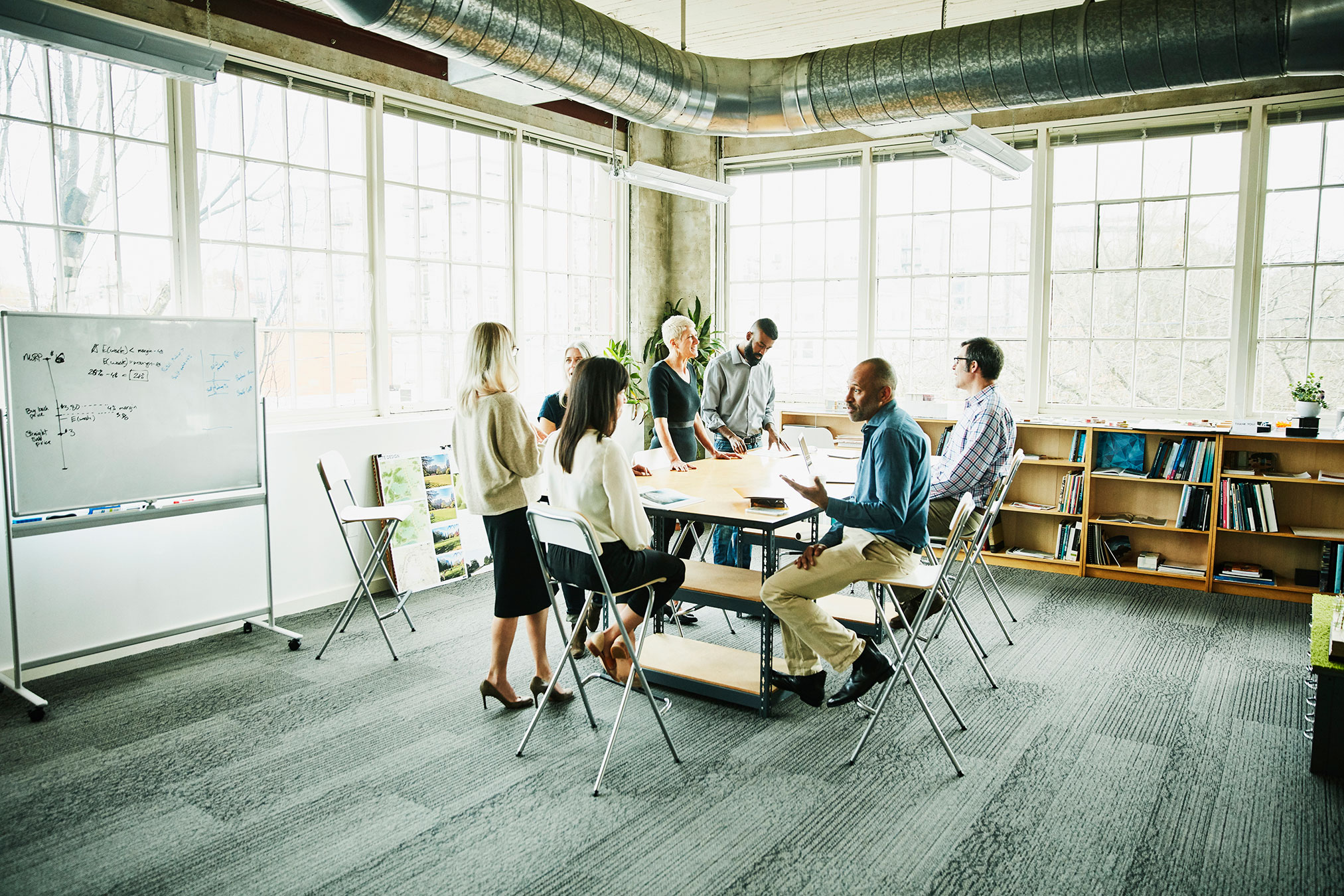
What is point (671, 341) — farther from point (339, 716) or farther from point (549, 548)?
point (339, 716)

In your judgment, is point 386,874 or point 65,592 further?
point 65,592

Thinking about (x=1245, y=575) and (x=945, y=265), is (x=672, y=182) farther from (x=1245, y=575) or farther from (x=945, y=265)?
(x=1245, y=575)

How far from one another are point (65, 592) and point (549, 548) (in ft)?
8.67

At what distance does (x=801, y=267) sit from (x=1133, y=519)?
132 inches

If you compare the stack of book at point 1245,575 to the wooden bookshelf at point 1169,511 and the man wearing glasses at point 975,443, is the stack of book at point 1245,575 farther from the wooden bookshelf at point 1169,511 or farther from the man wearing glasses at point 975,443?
the man wearing glasses at point 975,443

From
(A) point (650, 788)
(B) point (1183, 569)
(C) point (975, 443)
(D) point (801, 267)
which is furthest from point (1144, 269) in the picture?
(A) point (650, 788)

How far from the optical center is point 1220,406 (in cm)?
630

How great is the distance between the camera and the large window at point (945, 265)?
690cm

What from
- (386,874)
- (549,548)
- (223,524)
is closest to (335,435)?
(223,524)

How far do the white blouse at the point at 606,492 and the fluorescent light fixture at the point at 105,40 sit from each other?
249cm

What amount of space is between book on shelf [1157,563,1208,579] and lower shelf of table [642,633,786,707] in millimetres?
3429

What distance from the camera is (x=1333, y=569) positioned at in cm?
550

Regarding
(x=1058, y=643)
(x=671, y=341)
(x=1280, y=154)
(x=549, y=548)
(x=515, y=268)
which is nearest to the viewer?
(x=549, y=548)

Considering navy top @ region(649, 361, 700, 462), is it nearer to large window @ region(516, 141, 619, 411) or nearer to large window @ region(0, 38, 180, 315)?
large window @ region(516, 141, 619, 411)
